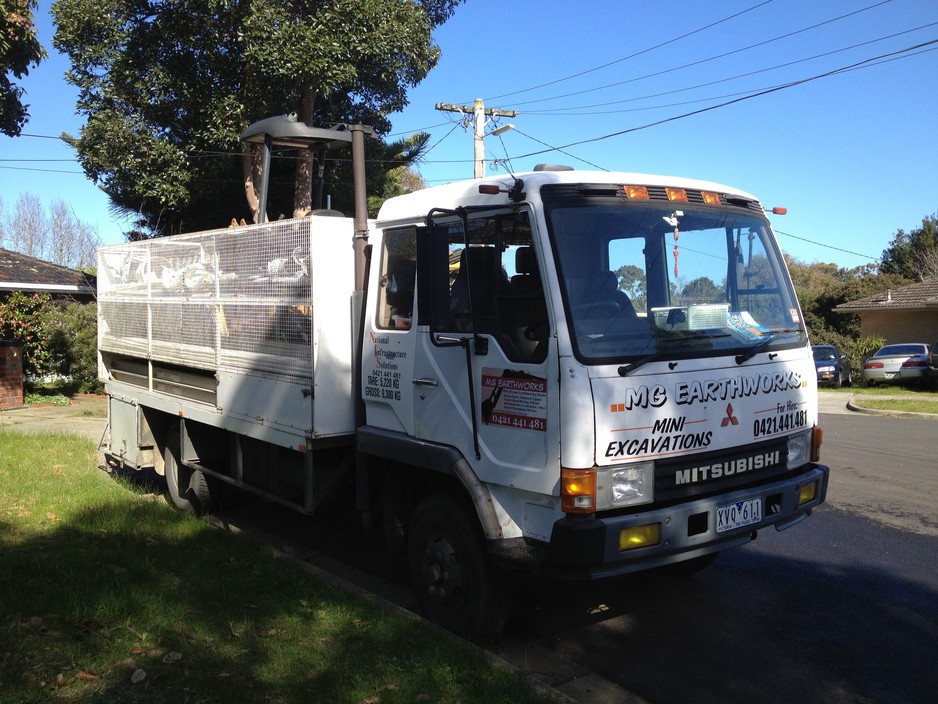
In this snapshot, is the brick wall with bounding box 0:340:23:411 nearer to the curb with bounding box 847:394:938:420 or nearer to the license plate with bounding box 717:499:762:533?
the license plate with bounding box 717:499:762:533

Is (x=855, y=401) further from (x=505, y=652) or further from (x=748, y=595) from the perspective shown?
(x=505, y=652)

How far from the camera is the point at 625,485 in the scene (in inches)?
159

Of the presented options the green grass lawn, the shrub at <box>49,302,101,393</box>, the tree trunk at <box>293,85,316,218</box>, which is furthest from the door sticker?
the shrub at <box>49,302,101,393</box>

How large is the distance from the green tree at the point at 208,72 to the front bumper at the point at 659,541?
11528 mm

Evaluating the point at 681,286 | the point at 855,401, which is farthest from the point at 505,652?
the point at 855,401

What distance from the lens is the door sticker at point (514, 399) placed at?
4.07 metres

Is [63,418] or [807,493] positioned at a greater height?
[807,493]

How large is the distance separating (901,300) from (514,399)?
31.8 meters

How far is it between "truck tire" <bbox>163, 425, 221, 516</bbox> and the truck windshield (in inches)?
194

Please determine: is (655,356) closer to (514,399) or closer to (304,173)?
(514,399)

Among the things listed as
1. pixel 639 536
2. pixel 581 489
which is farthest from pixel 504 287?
pixel 639 536

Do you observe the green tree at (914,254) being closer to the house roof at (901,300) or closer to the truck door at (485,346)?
the house roof at (901,300)

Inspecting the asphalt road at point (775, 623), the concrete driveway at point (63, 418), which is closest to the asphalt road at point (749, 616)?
the asphalt road at point (775, 623)

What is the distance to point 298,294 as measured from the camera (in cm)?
559
